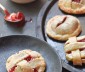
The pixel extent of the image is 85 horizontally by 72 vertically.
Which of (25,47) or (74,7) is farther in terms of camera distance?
(74,7)

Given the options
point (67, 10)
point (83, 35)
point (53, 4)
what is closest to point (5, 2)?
point (53, 4)

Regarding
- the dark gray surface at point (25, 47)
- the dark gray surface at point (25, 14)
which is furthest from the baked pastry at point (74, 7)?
the dark gray surface at point (25, 47)

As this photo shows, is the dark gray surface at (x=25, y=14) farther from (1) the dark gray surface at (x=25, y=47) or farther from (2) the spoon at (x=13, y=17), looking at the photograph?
(1) the dark gray surface at (x=25, y=47)

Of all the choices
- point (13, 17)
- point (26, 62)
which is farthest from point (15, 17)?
point (26, 62)

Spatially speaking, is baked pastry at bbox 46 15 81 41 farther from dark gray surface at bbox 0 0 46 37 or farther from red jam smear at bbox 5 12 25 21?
red jam smear at bbox 5 12 25 21

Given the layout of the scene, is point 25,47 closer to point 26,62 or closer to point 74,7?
point 26,62

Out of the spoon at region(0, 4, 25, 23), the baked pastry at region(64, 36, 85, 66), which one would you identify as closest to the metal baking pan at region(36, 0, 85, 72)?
the baked pastry at region(64, 36, 85, 66)
